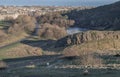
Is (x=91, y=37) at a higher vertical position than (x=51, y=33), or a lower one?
lower

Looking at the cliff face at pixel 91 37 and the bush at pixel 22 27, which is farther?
the bush at pixel 22 27

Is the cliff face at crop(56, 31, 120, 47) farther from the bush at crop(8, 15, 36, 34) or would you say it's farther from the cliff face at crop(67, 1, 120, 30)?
the cliff face at crop(67, 1, 120, 30)

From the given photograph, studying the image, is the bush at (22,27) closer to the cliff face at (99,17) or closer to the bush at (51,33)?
the bush at (51,33)

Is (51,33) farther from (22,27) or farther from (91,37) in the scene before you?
(91,37)

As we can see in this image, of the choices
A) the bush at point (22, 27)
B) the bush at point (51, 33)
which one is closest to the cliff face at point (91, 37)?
the bush at point (51, 33)

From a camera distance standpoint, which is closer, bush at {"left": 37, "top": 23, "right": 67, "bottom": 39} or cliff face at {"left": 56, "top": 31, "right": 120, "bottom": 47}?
cliff face at {"left": 56, "top": 31, "right": 120, "bottom": 47}

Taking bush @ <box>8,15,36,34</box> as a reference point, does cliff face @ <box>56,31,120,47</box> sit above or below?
below

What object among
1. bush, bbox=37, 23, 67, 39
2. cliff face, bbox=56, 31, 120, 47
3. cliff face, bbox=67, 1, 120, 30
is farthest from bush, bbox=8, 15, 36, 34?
cliff face, bbox=56, 31, 120, 47

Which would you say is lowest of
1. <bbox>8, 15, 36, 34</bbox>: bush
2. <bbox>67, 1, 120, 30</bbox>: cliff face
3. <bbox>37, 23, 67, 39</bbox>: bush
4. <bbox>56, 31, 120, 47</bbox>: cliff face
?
<bbox>56, 31, 120, 47</bbox>: cliff face

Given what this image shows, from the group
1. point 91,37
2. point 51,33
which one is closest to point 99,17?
point 51,33

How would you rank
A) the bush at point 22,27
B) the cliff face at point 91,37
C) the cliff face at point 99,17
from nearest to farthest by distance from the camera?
the cliff face at point 91,37
the bush at point 22,27
the cliff face at point 99,17

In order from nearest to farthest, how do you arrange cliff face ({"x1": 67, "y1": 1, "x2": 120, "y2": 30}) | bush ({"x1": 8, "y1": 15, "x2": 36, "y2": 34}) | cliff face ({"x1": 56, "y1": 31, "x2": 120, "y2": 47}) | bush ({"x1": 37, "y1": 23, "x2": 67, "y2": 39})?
cliff face ({"x1": 56, "y1": 31, "x2": 120, "y2": 47})
bush ({"x1": 37, "y1": 23, "x2": 67, "y2": 39})
bush ({"x1": 8, "y1": 15, "x2": 36, "y2": 34})
cliff face ({"x1": 67, "y1": 1, "x2": 120, "y2": 30})

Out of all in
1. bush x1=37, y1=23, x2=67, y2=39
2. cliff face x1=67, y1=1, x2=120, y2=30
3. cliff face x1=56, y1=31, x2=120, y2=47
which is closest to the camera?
cliff face x1=56, y1=31, x2=120, y2=47
